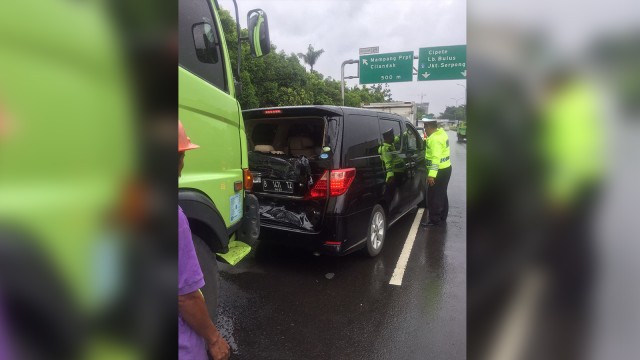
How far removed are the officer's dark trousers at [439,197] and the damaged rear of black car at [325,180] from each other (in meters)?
1.42

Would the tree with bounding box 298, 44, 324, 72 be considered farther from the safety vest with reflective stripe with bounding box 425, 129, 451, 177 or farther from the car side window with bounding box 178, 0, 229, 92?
the car side window with bounding box 178, 0, 229, 92

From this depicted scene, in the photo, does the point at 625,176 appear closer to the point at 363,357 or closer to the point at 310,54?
the point at 363,357

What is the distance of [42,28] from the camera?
0.66 meters

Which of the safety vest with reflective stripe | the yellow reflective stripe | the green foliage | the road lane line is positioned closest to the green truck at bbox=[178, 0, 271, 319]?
the yellow reflective stripe

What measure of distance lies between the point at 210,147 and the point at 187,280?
40.7 inches

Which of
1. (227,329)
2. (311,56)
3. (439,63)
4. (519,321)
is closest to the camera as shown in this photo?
(519,321)

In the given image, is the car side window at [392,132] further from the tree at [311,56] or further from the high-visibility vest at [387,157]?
the tree at [311,56]

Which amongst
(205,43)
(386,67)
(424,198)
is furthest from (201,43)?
(386,67)

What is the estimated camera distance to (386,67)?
60.7 feet

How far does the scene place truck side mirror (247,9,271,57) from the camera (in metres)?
3.05

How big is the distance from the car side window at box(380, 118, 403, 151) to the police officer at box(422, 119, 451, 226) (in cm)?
55

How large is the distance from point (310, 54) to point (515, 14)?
1354 inches

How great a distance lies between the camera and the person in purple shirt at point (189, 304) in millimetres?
1316

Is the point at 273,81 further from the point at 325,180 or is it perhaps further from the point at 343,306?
the point at 343,306
